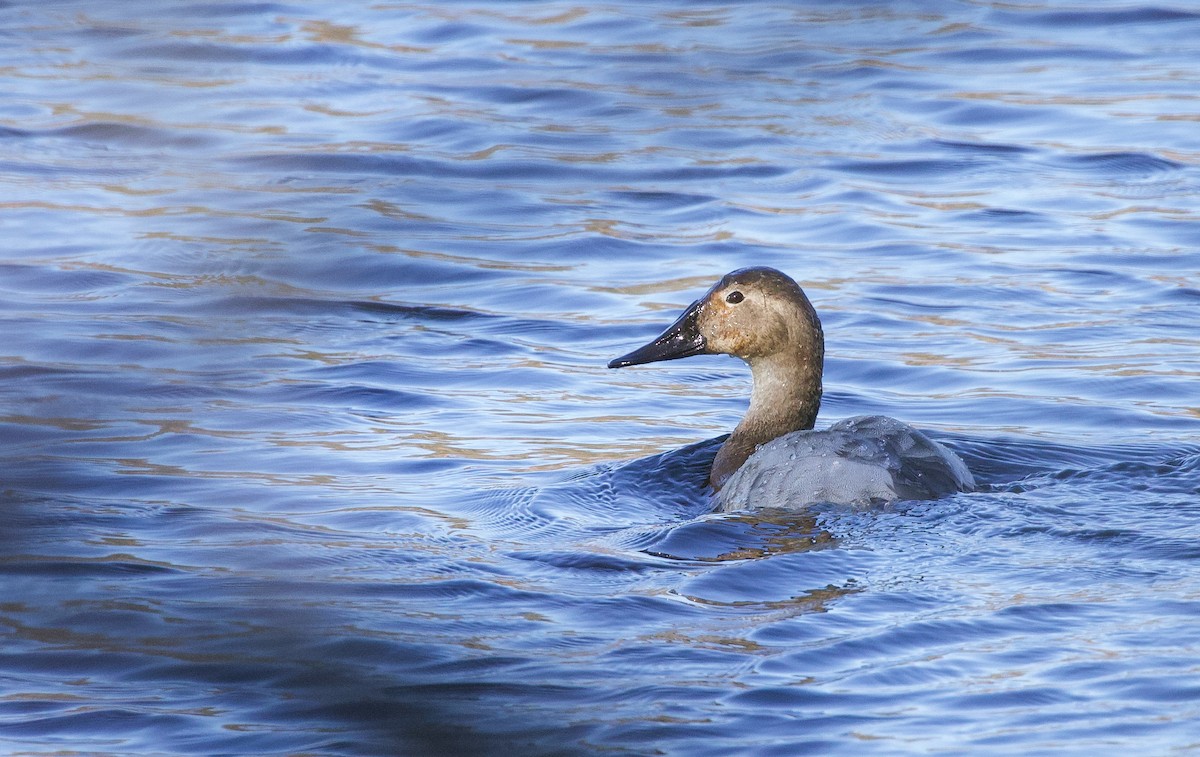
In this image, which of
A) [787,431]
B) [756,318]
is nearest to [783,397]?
[787,431]

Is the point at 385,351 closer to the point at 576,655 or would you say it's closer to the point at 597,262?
the point at 597,262

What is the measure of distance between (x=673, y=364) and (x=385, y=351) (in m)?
1.53

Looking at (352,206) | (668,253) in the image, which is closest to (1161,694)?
(352,206)

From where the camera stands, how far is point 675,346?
7281mm

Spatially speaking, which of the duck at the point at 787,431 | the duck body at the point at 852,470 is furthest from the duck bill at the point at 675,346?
the duck body at the point at 852,470

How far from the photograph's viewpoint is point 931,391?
802cm

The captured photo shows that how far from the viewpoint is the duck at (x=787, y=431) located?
604cm

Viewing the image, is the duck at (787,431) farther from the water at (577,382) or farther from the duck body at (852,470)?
the water at (577,382)

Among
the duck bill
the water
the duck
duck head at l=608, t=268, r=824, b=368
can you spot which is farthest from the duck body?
the duck bill

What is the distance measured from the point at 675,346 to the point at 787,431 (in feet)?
2.03

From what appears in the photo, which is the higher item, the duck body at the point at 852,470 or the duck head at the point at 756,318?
the duck head at the point at 756,318

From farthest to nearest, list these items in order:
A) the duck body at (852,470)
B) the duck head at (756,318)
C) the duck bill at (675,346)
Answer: the duck bill at (675,346) → the duck head at (756,318) → the duck body at (852,470)

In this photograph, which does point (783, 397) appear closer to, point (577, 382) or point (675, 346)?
point (675, 346)

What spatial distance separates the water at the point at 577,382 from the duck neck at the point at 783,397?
0.32m
